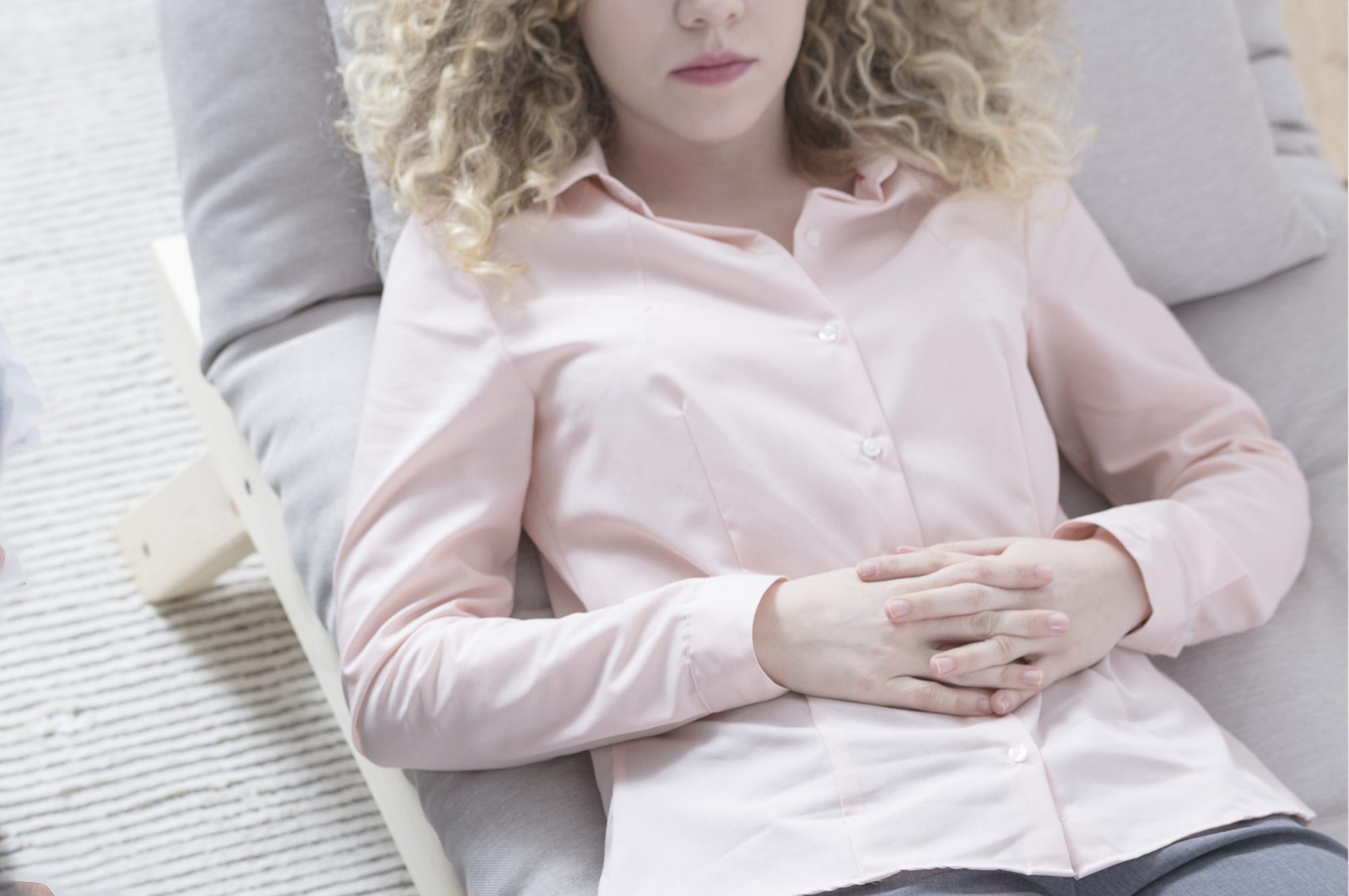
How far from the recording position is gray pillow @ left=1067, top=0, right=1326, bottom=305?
1.41 meters

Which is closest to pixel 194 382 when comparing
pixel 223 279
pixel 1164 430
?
pixel 223 279

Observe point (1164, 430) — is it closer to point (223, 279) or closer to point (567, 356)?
point (567, 356)

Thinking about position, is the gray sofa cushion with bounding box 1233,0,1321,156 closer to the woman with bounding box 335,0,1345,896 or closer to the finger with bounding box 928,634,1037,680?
the woman with bounding box 335,0,1345,896

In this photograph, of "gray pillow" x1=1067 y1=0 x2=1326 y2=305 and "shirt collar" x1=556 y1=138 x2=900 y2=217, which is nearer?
"shirt collar" x1=556 y1=138 x2=900 y2=217

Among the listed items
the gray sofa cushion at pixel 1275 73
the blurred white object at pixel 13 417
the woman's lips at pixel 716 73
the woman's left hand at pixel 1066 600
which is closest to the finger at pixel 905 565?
the woman's left hand at pixel 1066 600

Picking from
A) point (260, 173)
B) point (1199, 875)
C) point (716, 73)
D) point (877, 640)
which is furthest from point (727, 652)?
point (260, 173)

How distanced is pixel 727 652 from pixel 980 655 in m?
0.18

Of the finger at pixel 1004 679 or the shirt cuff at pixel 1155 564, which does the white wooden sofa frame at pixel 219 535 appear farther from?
the shirt cuff at pixel 1155 564

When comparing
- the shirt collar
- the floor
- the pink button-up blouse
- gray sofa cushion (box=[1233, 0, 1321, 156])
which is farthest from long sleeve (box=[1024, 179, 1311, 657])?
the floor

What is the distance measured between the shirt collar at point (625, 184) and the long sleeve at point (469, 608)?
0.13 metres

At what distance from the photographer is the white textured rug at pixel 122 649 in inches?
58.4

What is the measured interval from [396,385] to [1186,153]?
891mm

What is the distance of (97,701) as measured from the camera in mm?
1601

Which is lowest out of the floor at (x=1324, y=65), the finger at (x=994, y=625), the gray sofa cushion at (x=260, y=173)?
the floor at (x=1324, y=65)
